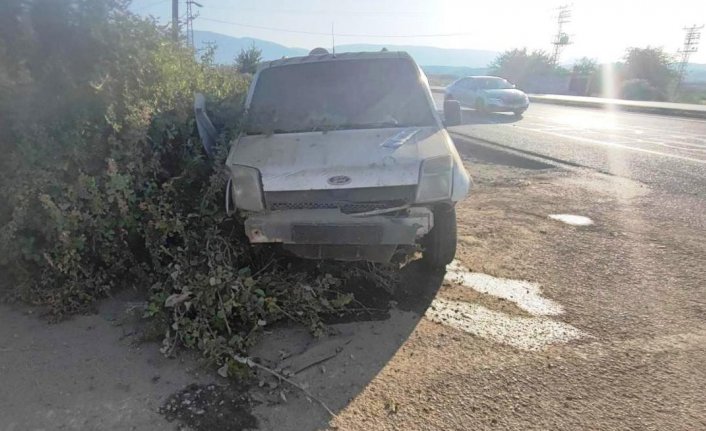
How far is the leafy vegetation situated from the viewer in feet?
10.6

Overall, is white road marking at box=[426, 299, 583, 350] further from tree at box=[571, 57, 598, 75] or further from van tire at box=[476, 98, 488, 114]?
tree at box=[571, 57, 598, 75]

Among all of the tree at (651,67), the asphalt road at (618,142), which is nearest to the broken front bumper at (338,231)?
the asphalt road at (618,142)

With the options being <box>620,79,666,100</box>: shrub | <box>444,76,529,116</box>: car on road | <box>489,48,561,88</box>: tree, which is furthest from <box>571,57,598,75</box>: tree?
<box>444,76,529,116</box>: car on road

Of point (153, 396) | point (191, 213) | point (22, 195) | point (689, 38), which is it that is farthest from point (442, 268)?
point (689, 38)

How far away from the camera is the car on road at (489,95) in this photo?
19.0 meters

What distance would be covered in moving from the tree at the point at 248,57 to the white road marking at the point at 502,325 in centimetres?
687

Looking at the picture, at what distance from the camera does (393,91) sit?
4453 mm

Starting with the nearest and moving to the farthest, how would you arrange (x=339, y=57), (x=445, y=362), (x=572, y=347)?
(x=445, y=362) → (x=572, y=347) → (x=339, y=57)

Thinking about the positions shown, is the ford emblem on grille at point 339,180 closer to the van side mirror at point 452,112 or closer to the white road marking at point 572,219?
the van side mirror at point 452,112

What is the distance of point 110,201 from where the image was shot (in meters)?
3.50

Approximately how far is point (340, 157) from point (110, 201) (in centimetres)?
160

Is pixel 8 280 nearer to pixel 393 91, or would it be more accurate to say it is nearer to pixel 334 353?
pixel 334 353

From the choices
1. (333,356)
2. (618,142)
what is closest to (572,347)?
(333,356)

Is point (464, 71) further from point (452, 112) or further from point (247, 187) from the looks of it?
point (247, 187)
